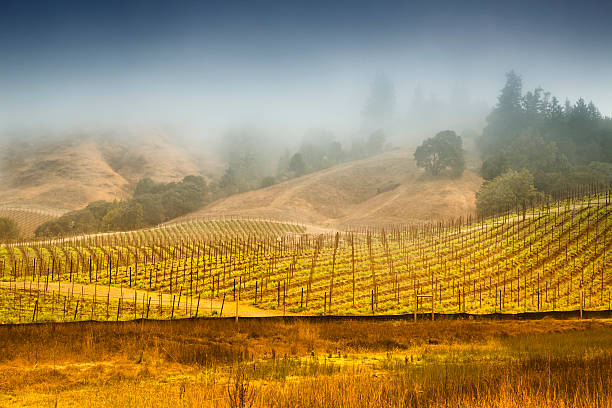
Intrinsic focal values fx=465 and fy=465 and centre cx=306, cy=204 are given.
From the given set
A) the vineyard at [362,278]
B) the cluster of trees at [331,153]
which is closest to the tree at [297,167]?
the cluster of trees at [331,153]

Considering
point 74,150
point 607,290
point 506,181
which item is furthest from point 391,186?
point 74,150

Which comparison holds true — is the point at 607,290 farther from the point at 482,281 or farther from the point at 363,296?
the point at 363,296

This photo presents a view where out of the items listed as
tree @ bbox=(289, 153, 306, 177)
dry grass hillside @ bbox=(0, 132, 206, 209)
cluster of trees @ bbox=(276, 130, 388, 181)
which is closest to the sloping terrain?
dry grass hillside @ bbox=(0, 132, 206, 209)

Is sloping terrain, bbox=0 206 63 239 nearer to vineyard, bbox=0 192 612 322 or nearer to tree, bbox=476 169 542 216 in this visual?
vineyard, bbox=0 192 612 322

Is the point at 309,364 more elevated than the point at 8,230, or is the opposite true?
the point at 309,364

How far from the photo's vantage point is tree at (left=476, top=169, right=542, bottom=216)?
52.0 m

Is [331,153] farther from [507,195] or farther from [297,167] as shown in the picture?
[507,195]

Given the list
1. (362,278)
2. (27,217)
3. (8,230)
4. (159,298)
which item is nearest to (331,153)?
(27,217)

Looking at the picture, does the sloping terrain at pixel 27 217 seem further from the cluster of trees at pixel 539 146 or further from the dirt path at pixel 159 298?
the cluster of trees at pixel 539 146

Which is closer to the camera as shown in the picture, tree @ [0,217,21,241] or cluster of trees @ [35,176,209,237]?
tree @ [0,217,21,241]

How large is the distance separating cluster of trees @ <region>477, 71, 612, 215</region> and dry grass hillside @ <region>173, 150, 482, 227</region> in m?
7.26

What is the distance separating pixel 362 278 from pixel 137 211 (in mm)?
53144

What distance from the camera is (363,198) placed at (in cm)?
9188

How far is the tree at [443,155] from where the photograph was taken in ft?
271
